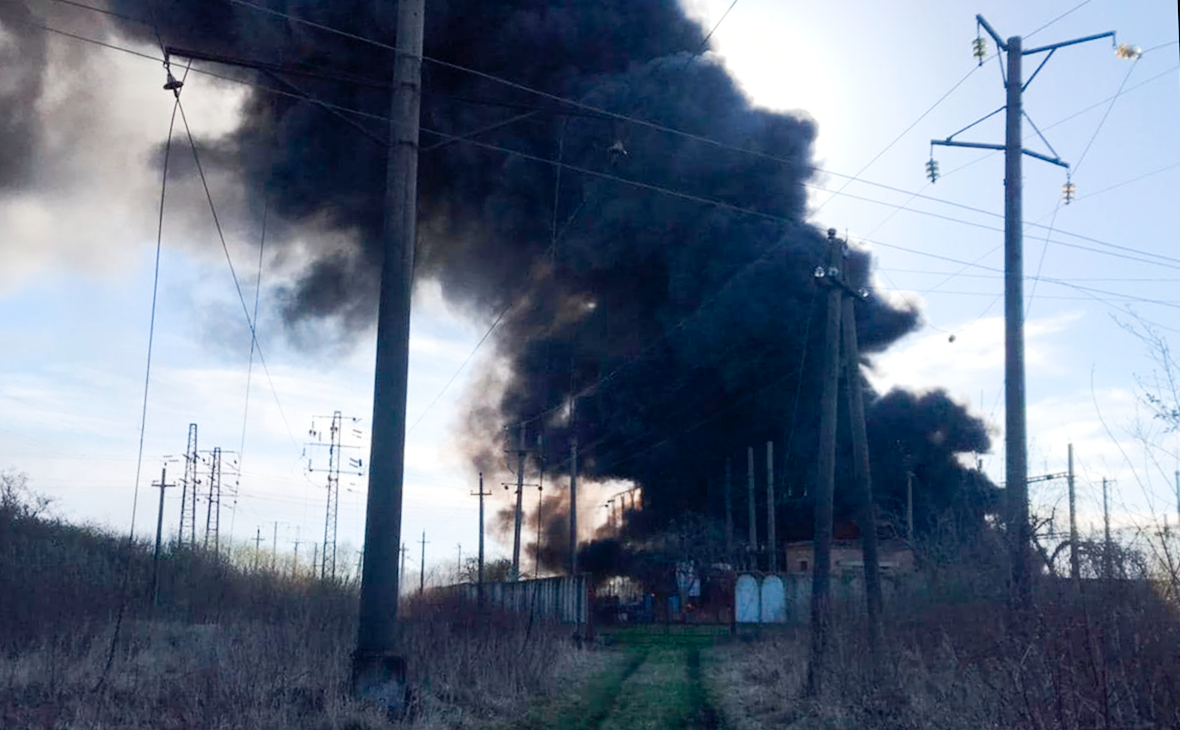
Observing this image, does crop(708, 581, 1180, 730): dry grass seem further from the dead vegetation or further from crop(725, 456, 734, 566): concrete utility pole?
crop(725, 456, 734, 566): concrete utility pole

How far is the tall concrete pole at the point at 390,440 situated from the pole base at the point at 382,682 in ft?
0.03

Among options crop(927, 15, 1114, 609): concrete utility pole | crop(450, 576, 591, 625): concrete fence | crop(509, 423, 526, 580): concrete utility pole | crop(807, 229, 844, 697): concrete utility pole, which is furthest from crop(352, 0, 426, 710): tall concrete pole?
crop(509, 423, 526, 580): concrete utility pole

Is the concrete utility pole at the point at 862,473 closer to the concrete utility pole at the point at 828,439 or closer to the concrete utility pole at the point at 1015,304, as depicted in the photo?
the concrete utility pole at the point at 828,439

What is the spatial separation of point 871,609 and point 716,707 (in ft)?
8.52

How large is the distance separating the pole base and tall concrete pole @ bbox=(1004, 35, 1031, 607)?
6409 millimetres

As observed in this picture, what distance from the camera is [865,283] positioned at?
3781 cm

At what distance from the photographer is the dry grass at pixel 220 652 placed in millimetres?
10789

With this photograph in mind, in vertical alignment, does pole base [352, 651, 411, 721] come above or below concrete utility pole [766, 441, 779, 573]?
below

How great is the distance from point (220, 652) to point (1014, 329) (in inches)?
453

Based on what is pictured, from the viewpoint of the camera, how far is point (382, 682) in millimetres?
11664

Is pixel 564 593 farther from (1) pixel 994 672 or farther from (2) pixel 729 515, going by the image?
(1) pixel 994 672

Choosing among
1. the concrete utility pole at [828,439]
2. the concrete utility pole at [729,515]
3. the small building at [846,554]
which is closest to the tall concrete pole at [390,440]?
the concrete utility pole at [828,439]

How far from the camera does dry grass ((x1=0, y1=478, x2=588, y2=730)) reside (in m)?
10.8

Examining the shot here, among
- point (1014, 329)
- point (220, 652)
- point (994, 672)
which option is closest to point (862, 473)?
point (1014, 329)
